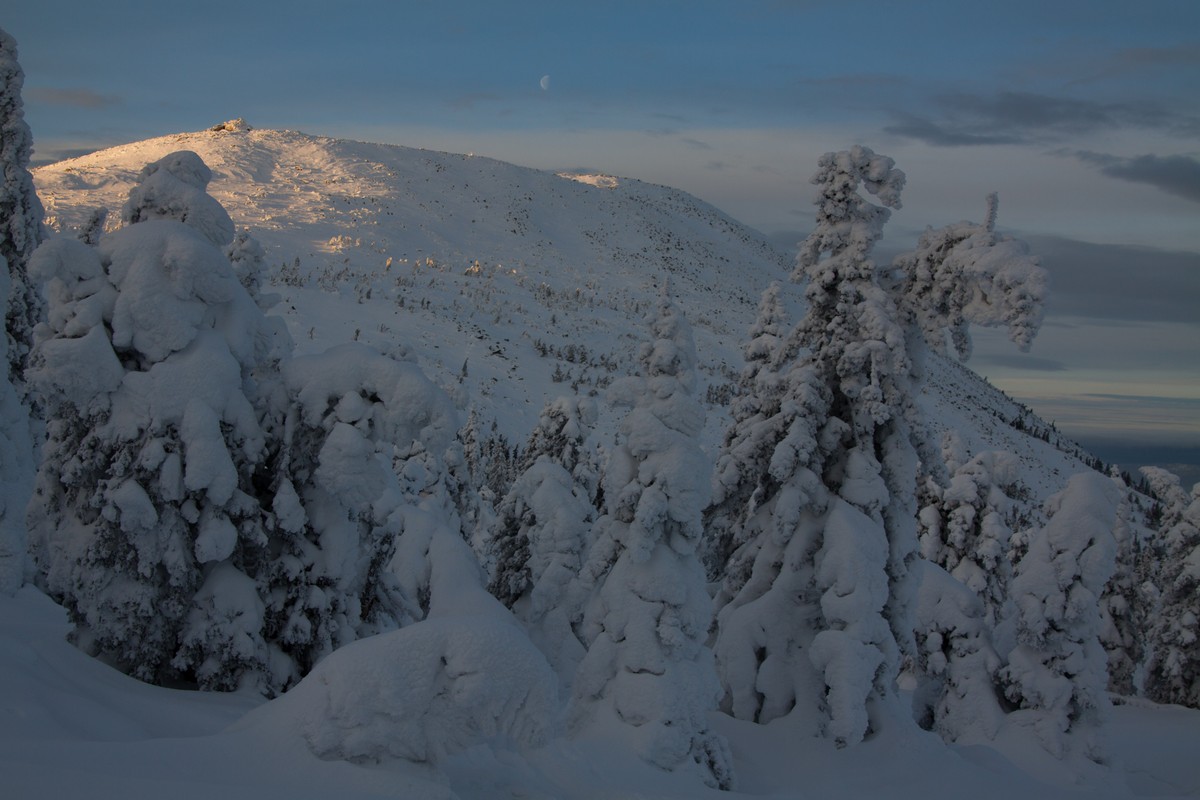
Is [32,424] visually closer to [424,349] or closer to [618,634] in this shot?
[618,634]

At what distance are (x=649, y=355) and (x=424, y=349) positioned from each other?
126 feet

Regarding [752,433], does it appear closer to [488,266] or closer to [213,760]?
[213,760]

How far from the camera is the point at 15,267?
20.5m

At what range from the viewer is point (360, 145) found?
113688mm

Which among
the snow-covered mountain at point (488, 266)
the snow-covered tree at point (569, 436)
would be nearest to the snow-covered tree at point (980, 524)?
the snow-covered tree at point (569, 436)

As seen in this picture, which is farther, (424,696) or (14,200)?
(14,200)

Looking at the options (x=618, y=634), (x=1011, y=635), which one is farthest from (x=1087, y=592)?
(x=618, y=634)

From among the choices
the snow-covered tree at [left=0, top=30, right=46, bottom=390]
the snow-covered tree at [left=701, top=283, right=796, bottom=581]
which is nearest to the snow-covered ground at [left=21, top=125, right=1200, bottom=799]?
the snow-covered tree at [left=701, top=283, right=796, bottom=581]

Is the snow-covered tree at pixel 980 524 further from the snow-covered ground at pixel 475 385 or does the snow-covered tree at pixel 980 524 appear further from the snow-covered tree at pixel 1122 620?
the snow-covered tree at pixel 1122 620

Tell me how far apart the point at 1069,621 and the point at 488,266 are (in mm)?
67485

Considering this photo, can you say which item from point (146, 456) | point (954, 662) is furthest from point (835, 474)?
point (146, 456)

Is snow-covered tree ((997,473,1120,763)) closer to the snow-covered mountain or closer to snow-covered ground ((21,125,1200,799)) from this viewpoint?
snow-covered ground ((21,125,1200,799))

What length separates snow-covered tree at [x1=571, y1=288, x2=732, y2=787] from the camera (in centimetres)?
1295

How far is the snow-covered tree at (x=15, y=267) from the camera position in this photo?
60.8ft
